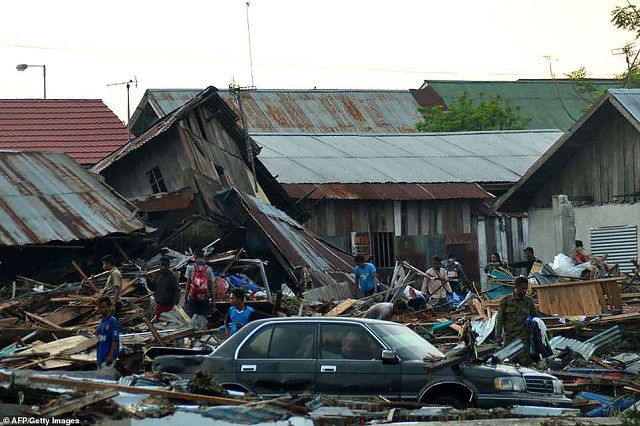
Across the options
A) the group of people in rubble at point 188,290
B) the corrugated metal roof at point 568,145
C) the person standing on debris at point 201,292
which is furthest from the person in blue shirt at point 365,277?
the corrugated metal roof at point 568,145

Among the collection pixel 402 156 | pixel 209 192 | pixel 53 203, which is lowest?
pixel 53 203

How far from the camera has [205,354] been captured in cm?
1589

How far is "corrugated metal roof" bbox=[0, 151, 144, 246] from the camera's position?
26672 millimetres

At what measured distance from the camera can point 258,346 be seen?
15086 mm

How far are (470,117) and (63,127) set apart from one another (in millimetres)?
24726

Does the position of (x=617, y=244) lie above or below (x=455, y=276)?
above

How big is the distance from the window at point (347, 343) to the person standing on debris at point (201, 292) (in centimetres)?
800

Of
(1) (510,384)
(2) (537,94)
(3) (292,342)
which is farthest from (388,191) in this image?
(2) (537,94)

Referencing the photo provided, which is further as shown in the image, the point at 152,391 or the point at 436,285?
the point at 436,285

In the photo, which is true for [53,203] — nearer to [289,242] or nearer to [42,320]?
[289,242]

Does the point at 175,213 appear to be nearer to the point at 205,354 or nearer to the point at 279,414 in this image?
the point at 205,354

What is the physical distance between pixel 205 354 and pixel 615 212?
15847 mm

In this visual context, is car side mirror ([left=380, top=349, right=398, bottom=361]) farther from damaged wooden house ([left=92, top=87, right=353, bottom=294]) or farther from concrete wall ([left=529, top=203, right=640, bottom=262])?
concrete wall ([left=529, top=203, right=640, bottom=262])

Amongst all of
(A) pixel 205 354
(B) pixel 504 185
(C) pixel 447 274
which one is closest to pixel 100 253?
(C) pixel 447 274
